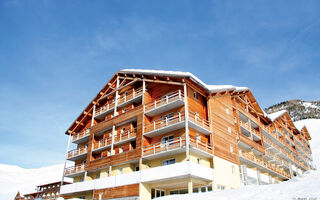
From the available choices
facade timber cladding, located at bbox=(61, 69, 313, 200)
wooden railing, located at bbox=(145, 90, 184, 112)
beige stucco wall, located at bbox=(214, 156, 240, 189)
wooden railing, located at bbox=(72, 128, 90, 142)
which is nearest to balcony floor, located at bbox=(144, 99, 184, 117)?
facade timber cladding, located at bbox=(61, 69, 313, 200)

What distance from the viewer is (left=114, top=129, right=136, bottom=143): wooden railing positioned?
93.6ft

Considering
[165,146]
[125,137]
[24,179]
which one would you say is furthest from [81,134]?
[24,179]

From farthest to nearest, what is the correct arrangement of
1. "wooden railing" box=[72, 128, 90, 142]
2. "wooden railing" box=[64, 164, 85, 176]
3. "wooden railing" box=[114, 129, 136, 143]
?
1. "wooden railing" box=[72, 128, 90, 142]
2. "wooden railing" box=[64, 164, 85, 176]
3. "wooden railing" box=[114, 129, 136, 143]

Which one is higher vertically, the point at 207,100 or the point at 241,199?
the point at 207,100

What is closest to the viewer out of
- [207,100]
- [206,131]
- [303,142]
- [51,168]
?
[206,131]

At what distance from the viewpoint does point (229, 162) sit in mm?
27047

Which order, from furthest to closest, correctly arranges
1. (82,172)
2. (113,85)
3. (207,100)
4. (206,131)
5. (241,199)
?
1. (113,85)
2. (82,172)
3. (207,100)
4. (206,131)
5. (241,199)

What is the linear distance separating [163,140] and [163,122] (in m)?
1.83

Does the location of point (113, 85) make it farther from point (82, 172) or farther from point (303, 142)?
point (303, 142)

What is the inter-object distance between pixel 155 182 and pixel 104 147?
977 cm

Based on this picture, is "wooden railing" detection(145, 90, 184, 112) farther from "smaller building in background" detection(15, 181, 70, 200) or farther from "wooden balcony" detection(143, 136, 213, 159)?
"smaller building in background" detection(15, 181, 70, 200)

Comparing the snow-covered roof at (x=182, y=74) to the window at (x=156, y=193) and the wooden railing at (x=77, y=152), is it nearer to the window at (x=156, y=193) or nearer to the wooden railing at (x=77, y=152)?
the window at (x=156, y=193)

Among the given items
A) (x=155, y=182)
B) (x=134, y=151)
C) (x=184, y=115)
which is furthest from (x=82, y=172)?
(x=184, y=115)

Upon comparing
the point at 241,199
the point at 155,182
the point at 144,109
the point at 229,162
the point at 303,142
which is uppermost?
the point at 303,142
